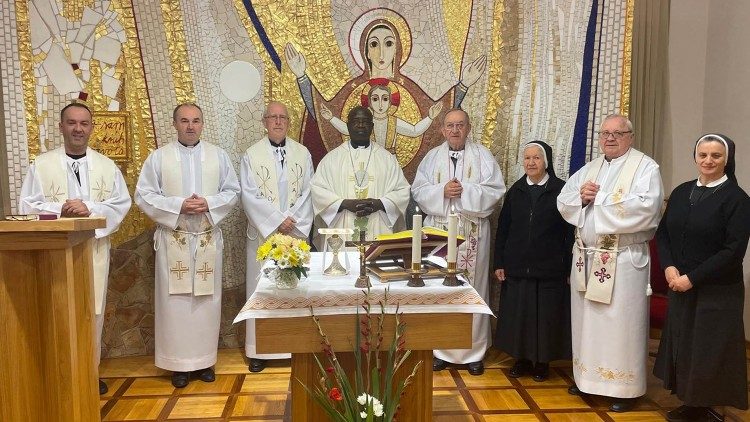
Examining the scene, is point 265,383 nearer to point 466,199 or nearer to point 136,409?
point 136,409

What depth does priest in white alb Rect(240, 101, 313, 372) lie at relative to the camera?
5266mm

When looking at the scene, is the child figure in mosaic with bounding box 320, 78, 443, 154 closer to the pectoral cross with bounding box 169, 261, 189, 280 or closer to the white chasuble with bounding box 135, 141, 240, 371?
the white chasuble with bounding box 135, 141, 240, 371

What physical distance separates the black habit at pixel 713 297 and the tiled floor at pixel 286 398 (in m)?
0.46

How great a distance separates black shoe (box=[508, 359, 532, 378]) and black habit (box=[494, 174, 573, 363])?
14 centimetres

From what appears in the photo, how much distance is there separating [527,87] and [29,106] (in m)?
4.59

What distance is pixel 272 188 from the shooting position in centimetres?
534

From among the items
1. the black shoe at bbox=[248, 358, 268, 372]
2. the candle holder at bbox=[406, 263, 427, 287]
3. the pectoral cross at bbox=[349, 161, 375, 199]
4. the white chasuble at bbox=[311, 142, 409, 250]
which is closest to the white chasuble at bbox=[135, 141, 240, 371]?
the black shoe at bbox=[248, 358, 268, 372]

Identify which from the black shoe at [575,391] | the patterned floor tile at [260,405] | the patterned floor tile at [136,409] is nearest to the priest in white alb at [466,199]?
the black shoe at [575,391]

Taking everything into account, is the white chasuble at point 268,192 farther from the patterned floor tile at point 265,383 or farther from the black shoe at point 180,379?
the black shoe at point 180,379

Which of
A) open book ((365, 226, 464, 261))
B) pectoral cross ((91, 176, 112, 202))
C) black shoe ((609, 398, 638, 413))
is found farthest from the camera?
pectoral cross ((91, 176, 112, 202))

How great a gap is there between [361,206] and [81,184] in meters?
2.27

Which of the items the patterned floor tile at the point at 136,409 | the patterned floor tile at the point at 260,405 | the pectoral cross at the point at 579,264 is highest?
the pectoral cross at the point at 579,264

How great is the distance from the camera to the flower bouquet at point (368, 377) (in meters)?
2.88

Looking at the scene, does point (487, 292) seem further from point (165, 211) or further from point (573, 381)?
point (165, 211)
